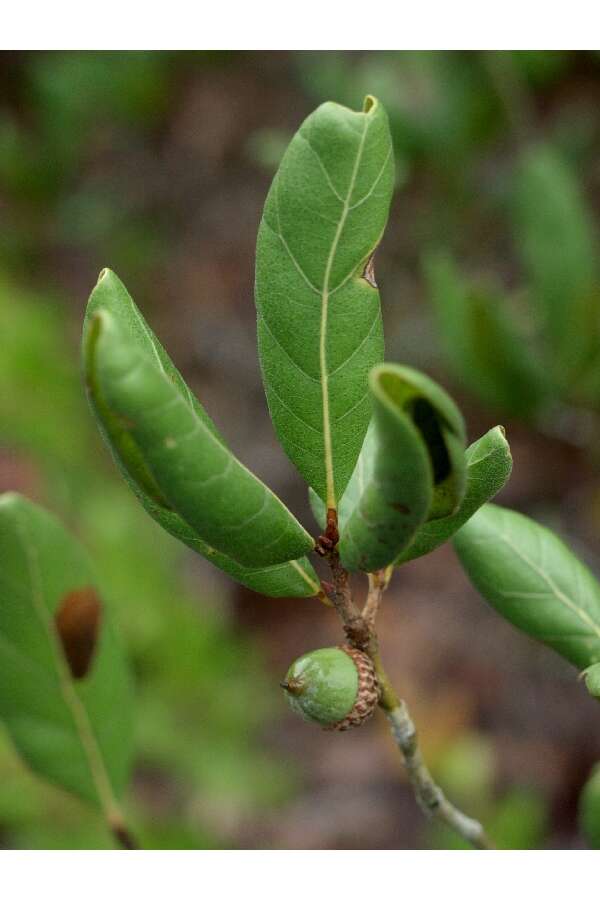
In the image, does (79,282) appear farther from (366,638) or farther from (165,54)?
(366,638)

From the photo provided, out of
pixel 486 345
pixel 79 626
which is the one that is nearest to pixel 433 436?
pixel 79 626

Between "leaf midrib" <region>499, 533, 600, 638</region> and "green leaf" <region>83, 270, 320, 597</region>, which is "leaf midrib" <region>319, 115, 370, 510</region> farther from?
"leaf midrib" <region>499, 533, 600, 638</region>

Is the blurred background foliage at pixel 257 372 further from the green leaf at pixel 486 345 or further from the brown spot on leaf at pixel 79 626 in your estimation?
the brown spot on leaf at pixel 79 626

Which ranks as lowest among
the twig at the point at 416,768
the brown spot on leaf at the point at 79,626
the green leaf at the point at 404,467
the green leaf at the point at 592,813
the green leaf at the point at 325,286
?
the green leaf at the point at 592,813

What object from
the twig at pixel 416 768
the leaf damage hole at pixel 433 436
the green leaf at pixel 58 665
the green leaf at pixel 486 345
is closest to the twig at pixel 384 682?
the twig at pixel 416 768

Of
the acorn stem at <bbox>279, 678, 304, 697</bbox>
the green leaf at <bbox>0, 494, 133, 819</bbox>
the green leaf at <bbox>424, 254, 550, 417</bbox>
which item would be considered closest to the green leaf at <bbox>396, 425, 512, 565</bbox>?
the acorn stem at <bbox>279, 678, 304, 697</bbox>

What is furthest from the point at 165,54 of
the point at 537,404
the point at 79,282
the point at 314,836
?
the point at 314,836

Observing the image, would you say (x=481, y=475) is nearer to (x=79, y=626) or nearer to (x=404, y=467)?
(x=404, y=467)

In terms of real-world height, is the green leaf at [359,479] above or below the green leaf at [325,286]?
below
